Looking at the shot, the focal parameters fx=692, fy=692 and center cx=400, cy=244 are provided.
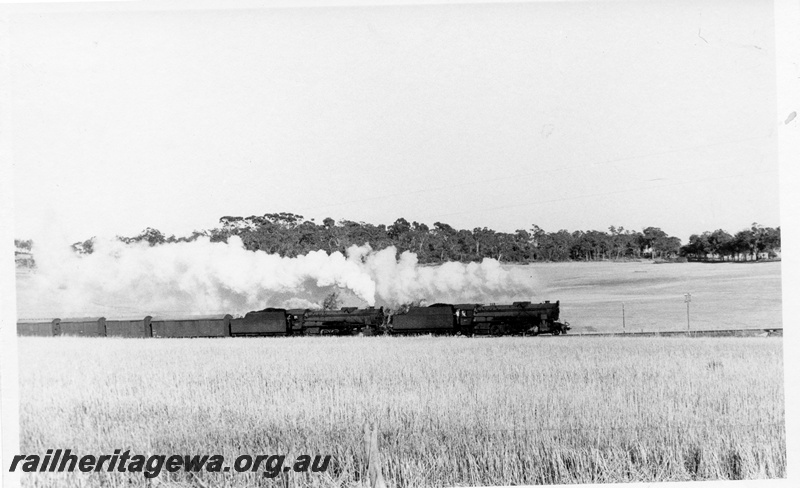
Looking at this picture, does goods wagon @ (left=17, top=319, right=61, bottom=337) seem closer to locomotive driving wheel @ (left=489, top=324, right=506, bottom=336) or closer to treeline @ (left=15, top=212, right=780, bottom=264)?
treeline @ (left=15, top=212, right=780, bottom=264)

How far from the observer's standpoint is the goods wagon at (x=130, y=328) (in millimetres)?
16484

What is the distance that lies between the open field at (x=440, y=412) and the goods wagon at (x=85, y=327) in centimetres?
257

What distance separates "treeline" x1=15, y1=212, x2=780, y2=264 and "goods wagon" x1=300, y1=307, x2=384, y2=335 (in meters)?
2.70

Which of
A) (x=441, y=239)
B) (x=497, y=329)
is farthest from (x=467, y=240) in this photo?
(x=497, y=329)

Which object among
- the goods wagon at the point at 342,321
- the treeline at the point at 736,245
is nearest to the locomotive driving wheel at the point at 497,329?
the goods wagon at the point at 342,321

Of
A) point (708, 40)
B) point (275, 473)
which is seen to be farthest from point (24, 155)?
point (708, 40)

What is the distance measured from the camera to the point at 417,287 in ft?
51.9

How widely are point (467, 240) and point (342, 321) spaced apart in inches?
199

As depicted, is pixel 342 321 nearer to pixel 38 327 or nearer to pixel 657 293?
pixel 38 327

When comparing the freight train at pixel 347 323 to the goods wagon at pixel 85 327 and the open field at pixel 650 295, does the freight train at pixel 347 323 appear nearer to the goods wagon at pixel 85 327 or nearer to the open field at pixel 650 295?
the goods wagon at pixel 85 327

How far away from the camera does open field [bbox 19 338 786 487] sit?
9.30 m

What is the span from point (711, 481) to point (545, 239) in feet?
17.8

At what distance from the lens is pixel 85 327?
16.1m

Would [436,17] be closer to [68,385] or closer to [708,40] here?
[708,40]
